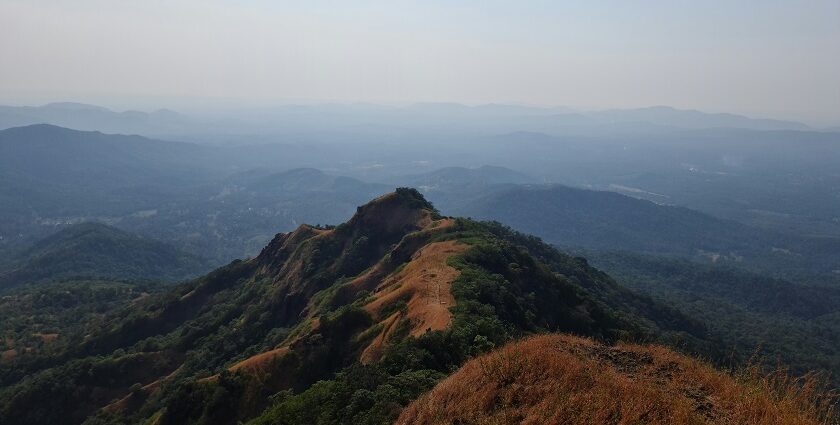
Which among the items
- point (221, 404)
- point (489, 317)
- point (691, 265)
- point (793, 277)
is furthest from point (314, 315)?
point (793, 277)

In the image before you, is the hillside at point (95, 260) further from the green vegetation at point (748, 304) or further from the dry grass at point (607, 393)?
the dry grass at point (607, 393)

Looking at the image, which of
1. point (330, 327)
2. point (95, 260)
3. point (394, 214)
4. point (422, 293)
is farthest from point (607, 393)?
point (95, 260)

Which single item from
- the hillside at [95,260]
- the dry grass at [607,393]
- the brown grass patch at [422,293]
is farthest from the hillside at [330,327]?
the hillside at [95,260]

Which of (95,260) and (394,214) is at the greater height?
(394,214)

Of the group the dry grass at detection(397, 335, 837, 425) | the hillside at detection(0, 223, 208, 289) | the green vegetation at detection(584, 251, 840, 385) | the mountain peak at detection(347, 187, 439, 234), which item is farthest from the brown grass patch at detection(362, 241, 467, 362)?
the hillside at detection(0, 223, 208, 289)

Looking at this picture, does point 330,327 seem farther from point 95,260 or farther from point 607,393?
point 95,260

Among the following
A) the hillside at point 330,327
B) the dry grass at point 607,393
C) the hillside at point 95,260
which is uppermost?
the dry grass at point 607,393

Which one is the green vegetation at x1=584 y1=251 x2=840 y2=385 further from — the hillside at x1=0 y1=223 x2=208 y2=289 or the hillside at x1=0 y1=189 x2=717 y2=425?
the hillside at x1=0 y1=223 x2=208 y2=289
